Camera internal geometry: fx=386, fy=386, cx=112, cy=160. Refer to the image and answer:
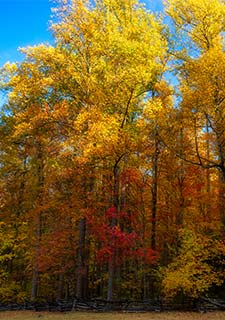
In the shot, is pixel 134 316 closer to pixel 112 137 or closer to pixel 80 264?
pixel 80 264

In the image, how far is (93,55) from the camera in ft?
72.8

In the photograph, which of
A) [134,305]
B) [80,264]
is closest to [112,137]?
[80,264]

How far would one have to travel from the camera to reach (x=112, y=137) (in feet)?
65.8

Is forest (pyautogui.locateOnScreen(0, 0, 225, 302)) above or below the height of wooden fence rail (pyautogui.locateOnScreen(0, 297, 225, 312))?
above

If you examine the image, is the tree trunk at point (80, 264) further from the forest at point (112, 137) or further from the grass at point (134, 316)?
the grass at point (134, 316)

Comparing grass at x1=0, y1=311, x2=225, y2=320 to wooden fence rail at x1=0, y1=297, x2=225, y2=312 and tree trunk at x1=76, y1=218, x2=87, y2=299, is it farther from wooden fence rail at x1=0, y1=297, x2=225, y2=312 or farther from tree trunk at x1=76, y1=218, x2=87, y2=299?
tree trunk at x1=76, y1=218, x2=87, y2=299

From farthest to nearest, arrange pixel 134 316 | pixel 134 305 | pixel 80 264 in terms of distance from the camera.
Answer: pixel 80 264 < pixel 134 305 < pixel 134 316

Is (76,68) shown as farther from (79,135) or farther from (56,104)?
(79,135)

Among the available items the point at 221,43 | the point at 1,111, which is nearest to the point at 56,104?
the point at 1,111

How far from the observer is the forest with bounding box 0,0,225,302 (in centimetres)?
1912

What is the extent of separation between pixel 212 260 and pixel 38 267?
941cm

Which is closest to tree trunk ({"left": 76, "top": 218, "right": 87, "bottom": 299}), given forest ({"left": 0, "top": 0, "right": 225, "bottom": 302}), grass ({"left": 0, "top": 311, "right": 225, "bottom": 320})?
forest ({"left": 0, "top": 0, "right": 225, "bottom": 302})

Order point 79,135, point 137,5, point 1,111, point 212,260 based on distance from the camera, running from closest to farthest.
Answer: point 212,260
point 79,135
point 137,5
point 1,111

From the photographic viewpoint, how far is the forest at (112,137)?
1912cm
